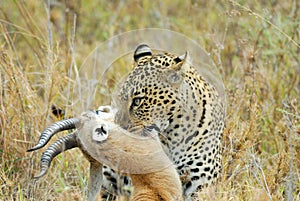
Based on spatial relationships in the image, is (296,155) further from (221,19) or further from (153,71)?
(221,19)

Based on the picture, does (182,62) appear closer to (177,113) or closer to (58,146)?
(177,113)

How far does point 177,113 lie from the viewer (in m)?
5.30

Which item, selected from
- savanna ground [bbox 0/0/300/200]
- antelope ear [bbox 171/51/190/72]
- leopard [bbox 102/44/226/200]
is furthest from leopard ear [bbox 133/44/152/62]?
savanna ground [bbox 0/0/300/200]

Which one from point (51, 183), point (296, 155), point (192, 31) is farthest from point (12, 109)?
point (192, 31)

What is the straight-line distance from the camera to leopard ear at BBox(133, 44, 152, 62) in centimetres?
545

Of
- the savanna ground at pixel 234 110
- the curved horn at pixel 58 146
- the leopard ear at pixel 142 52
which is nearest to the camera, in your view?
the curved horn at pixel 58 146

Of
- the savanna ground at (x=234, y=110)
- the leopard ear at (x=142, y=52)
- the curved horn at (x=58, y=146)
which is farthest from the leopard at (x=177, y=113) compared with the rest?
the curved horn at (x=58, y=146)

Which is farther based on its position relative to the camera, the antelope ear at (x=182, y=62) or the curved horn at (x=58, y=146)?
the antelope ear at (x=182, y=62)

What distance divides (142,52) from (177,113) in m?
0.50

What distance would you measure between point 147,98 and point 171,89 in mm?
175

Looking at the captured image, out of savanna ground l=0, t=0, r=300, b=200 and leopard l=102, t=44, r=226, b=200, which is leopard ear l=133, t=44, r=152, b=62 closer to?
leopard l=102, t=44, r=226, b=200

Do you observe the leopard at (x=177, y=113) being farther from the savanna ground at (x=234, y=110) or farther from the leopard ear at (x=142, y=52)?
the savanna ground at (x=234, y=110)

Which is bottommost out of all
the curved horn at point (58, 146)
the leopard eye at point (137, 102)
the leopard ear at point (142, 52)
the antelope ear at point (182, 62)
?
the curved horn at point (58, 146)

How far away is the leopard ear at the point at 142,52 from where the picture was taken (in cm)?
545
